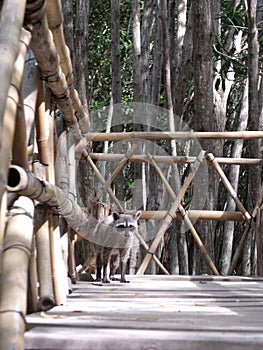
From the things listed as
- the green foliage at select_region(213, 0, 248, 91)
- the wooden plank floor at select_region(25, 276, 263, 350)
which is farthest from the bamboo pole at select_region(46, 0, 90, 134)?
the green foliage at select_region(213, 0, 248, 91)

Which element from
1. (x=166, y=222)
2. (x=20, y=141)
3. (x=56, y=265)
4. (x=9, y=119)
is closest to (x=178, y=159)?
(x=166, y=222)

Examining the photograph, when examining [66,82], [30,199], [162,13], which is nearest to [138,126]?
[162,13]

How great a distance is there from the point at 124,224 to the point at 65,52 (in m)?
2.18

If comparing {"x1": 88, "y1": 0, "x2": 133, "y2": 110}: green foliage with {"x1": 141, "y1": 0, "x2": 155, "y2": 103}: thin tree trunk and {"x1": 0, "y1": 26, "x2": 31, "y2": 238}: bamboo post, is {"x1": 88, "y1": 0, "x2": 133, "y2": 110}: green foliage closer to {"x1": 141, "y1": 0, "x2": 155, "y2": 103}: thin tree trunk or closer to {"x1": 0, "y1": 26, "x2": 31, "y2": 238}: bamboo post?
{"x1": 141, "y1": 0, "x2": 155, "y2": 103}: thin tree trunk

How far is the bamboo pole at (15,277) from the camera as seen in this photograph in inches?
59.5

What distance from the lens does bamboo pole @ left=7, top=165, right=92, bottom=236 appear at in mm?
1780

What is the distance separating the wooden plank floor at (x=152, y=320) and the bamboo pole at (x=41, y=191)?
33cm

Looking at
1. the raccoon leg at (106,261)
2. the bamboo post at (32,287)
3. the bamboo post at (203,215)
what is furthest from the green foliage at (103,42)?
the bamboo post at (32,287)

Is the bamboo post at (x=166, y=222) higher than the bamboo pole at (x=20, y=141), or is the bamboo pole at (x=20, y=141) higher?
the bamboo pole at (x=20, y=141)

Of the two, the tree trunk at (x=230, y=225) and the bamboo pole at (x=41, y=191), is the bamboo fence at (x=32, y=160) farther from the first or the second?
the tree trunk at (x=230, y=225)

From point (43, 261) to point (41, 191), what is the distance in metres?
0.28

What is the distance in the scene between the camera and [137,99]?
9.20 meters

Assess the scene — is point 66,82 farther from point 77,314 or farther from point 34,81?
point 77,314

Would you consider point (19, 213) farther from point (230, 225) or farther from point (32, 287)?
point (230, 225)
